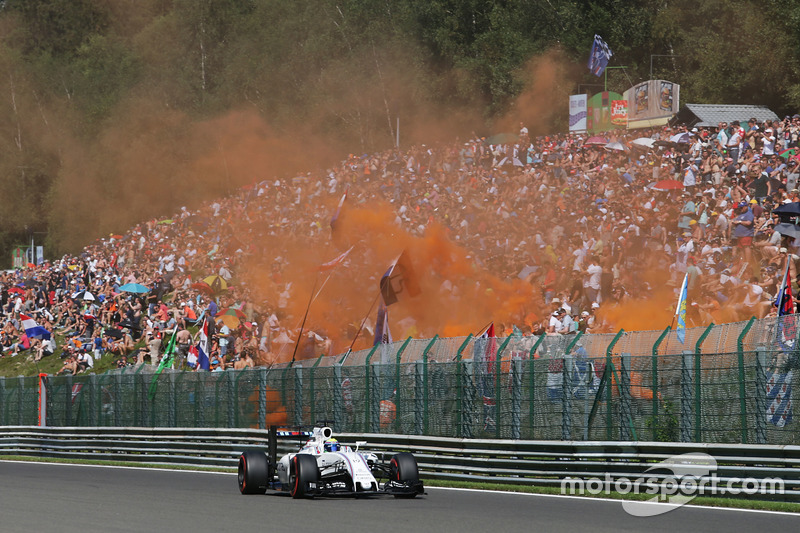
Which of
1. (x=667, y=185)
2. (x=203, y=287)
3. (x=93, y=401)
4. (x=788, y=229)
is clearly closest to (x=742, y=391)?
(x=788, y=229)

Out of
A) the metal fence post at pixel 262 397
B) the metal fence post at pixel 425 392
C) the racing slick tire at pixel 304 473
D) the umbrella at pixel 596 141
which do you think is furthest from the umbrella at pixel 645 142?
the racing slick tire at pixel 304 473

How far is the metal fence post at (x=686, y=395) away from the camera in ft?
49.0

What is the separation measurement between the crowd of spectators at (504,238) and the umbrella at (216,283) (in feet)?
0.15

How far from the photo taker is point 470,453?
58.8 feet

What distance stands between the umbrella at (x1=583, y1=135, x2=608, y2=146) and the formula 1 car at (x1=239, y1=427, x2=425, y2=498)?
19.7m

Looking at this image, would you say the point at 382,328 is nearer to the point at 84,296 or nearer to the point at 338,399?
the point at 338,399

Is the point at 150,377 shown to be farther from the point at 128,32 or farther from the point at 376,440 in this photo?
the point at 128,32

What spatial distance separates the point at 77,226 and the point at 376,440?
60.2 meters

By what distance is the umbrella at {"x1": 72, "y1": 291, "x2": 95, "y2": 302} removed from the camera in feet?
135

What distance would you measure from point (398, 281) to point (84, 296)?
64.5 feet

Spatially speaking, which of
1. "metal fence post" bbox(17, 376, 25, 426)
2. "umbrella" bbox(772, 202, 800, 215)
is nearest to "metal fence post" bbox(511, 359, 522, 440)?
"umbrella" bbox(772, 202, 800, 215)

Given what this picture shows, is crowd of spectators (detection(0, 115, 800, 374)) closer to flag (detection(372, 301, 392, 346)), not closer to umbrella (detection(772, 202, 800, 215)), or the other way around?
umbrella (detection(772, 202, 800, 215))

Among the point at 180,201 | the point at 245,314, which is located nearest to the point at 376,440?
the point at 245,314

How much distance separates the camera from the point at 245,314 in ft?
102
